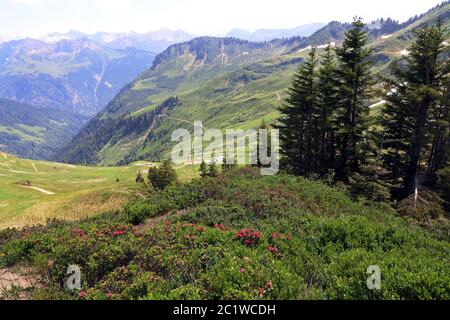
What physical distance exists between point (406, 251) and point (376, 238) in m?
1.70

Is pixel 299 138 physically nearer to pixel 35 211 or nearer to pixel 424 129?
pixel 424 129

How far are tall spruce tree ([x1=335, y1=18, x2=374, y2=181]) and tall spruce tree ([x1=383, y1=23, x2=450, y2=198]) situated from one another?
2.55 m

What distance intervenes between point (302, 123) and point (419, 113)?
13467 millimetres

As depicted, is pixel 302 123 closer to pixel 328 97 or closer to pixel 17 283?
pixel 328 97

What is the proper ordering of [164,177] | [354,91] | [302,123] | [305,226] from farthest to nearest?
[164,177] < [302,123] < [354,91] < [305,226]

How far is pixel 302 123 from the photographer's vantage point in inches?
1668

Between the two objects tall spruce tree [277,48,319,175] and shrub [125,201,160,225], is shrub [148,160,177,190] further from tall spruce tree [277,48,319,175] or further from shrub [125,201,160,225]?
shrub [125,201,160,225]

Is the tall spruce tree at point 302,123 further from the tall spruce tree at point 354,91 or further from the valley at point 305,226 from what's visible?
the tall spruce tree at point 354,91

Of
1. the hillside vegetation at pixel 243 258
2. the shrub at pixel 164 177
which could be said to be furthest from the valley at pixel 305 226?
the shrub at pixel 164 177

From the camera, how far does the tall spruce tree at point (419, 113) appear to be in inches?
1172

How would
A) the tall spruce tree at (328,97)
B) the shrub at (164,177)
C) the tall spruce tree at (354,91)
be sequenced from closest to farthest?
the tall spruce tree at (354,91)
the tall spruce tree at (328,97)
the shrub at (164,177)

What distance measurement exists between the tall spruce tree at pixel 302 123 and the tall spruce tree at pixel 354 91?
3.44 meters

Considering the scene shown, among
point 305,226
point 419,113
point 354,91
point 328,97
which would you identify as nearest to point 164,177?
point 328,97
